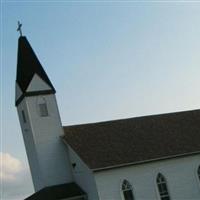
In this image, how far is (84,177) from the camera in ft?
128

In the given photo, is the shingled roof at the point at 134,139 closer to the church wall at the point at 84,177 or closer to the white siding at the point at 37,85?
the church wall at the point at 84,177

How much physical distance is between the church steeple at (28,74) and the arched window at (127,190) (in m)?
10.7

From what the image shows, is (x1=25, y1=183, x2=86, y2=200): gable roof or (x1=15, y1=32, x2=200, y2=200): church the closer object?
(x1=25, y1=183, x2=86, y2=200): gable roof

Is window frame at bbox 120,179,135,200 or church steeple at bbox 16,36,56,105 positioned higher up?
church steeple at bbox 16,36,56,105

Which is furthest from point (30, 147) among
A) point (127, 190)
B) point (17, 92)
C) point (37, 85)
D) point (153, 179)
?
point (153, 179)

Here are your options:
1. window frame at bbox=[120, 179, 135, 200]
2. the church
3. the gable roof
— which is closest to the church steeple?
the church

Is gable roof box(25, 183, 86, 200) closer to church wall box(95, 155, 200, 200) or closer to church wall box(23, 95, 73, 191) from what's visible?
church wall box(23, 95, 73, 191)

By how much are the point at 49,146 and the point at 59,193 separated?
15.5ft

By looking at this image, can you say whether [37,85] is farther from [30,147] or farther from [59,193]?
[59,193]

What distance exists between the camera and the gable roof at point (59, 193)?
124ft

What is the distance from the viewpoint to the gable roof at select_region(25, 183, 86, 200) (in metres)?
37.9

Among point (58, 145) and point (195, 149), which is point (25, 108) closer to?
point (58, 145)

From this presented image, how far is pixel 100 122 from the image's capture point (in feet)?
146

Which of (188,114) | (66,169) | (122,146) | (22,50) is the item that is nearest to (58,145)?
(66,169)
